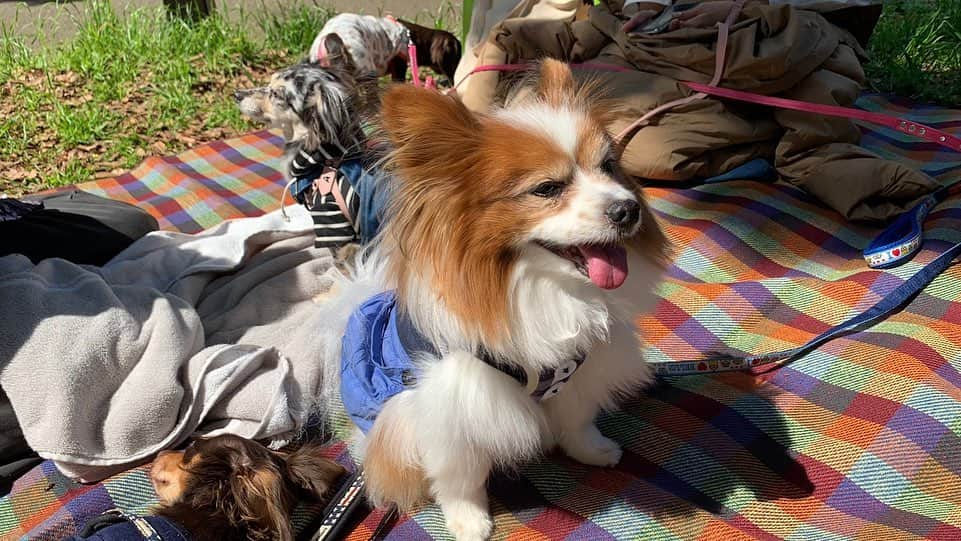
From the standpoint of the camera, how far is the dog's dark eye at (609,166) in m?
1.65

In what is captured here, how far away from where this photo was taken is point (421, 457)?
5.97ft

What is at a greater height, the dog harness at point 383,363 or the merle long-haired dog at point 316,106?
the merle long-haired dog at point 316,106

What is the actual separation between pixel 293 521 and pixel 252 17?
5.95 meters

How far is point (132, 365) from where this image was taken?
2.36m

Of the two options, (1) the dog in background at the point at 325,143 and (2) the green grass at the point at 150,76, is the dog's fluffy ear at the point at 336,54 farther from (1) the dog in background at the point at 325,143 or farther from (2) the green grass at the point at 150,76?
(2) the green grass at the point at 150,76

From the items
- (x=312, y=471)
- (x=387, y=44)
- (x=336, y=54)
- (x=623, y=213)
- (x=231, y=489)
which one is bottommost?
(x=312, y=471)

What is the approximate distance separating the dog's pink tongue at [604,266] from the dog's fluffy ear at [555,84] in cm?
39

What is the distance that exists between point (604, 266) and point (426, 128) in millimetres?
514

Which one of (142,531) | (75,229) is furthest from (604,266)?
(75,229)

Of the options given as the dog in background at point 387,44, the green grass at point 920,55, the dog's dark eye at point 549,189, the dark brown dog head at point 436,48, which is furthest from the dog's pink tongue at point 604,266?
the dark brown dog head at point 436,48

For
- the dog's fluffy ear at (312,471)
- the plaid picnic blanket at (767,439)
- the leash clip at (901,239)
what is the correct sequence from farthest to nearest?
the leash clip at (901,239), the dog's fluffy ear at (312,471), the plaid picnic blanket at (767,439)

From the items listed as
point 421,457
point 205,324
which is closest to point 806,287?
point 421,457

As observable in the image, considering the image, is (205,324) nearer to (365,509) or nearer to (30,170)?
(365,509)

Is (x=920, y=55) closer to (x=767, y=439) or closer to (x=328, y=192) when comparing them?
(x=767, y=439)
